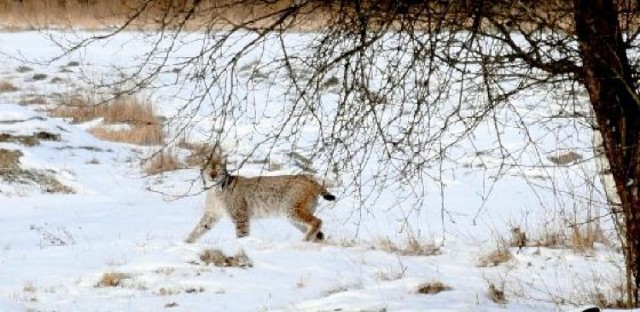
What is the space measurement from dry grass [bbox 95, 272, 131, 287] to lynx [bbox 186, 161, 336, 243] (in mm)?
2585

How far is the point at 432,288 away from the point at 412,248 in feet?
6.36

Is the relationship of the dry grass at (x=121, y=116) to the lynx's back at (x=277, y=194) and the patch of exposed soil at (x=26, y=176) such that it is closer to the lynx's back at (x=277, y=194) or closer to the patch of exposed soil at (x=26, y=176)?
the patch of exposed soil at (x=26, y=176)

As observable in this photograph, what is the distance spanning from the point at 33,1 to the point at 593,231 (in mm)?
25774

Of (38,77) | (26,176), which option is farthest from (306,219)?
(38,77)

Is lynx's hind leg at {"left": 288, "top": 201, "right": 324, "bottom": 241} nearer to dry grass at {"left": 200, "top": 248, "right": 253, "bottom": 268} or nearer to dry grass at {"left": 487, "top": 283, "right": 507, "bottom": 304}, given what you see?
dry grass at {"left": 200, "top": 248, "right": 253, "bottom": 268}

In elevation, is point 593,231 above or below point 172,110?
below

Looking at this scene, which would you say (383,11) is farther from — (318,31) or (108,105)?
(108,105)

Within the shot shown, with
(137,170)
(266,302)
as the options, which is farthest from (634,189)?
(137,170)

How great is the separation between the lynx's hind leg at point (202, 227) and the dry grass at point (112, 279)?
7.78 feet

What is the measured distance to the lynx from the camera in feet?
31.1

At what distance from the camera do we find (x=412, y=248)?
7.93 m

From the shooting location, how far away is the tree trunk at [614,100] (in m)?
4.70

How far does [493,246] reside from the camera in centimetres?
809

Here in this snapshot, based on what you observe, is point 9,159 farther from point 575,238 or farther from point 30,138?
point 575,238
